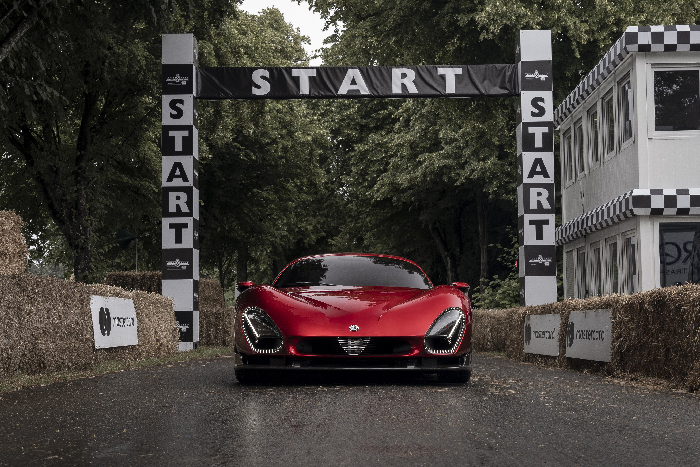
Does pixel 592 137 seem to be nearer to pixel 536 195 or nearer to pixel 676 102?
pixel 536 195

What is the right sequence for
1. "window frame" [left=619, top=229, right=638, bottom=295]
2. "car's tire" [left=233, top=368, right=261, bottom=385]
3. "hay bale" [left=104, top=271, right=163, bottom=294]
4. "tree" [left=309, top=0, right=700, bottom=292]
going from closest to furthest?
"car's tire" [left=233, top=368, right=261, bottom=385]
"window frame" [left=619, top=229, right=638, bottom=295]
"tree" [left=309, top=0, right=700, bottom=292]
"hay bale" [left=104, top=271, right=163, bottom=294]

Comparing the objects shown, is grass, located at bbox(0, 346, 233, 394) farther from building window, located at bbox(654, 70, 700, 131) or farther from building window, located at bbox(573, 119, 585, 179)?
building window, located at bbox(573, 119, 585, 179)

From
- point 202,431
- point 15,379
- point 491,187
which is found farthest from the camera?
point 491,187

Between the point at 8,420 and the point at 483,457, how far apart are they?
357cm

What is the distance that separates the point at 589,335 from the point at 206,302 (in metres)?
19.3

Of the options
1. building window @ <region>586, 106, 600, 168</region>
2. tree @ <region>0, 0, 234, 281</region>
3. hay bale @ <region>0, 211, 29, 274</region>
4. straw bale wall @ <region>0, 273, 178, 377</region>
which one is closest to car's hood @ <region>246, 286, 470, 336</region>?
straw bale wall @ <region>0, 273, 178, 377</region>

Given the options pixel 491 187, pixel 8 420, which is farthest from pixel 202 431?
pixel 491 187

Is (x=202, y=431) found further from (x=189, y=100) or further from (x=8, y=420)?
(x=189, y=100)

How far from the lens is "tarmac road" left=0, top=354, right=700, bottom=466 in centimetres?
505

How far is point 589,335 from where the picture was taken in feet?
39.3

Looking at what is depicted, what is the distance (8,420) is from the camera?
6.73m

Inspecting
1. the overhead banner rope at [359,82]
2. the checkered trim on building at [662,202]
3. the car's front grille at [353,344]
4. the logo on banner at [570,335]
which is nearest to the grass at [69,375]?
the car's front grille at [353,344]

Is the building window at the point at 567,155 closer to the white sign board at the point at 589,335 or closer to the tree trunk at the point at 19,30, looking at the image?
the white sign board at the point at 589,335

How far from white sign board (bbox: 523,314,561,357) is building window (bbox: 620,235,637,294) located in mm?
3575
